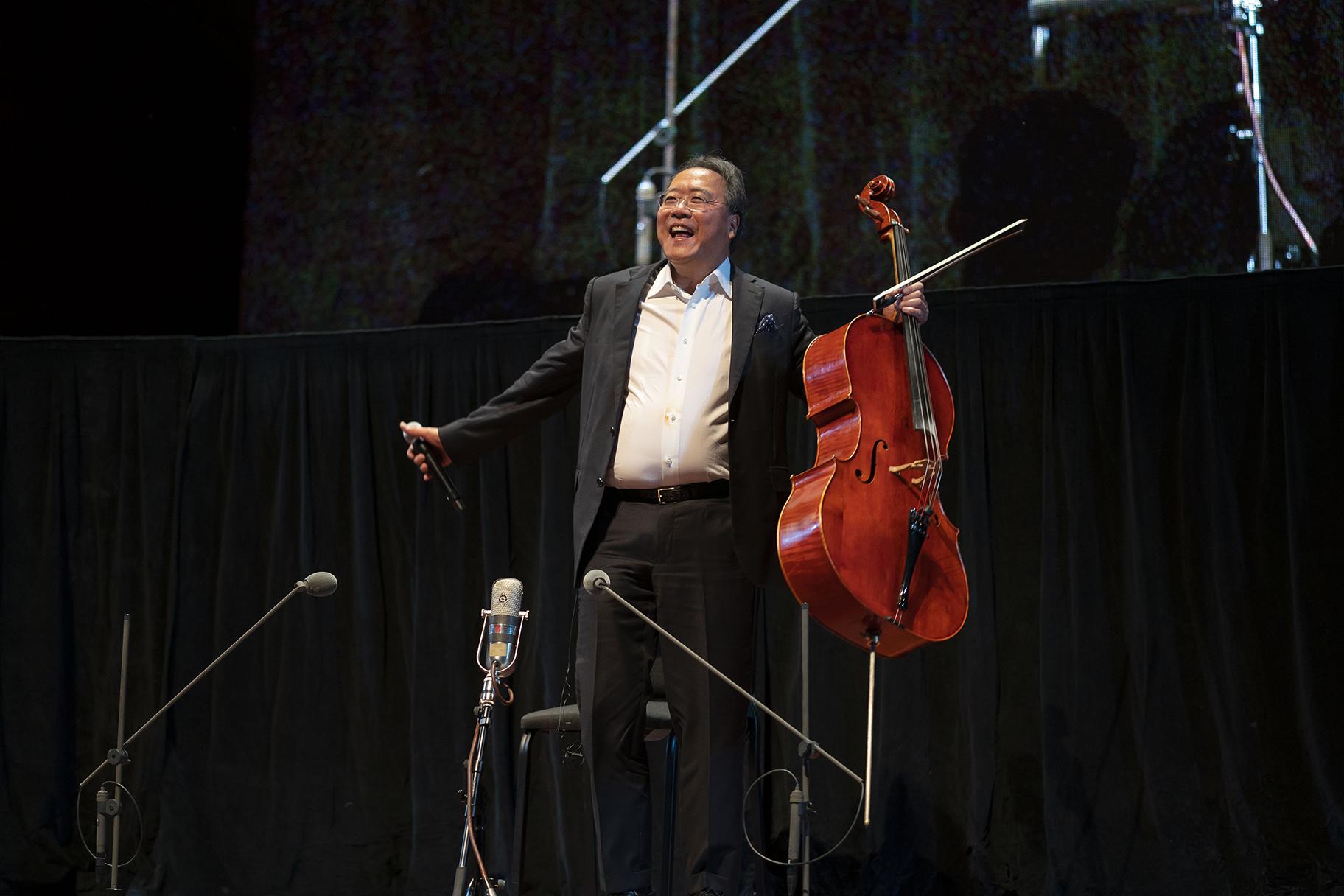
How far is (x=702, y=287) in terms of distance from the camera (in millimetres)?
2771

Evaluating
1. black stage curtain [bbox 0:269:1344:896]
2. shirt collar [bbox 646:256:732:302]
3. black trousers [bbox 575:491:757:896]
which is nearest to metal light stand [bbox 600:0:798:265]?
black stage curtain [bbox 0:269:1344:896]

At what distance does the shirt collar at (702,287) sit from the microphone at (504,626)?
2.46ft

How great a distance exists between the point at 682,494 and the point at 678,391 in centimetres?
22

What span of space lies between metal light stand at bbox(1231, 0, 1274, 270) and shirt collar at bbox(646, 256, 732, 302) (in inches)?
63.7

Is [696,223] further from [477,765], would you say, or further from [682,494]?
[477,765]

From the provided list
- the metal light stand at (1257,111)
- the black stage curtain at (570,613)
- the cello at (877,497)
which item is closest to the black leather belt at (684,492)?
the cello at (877,497)

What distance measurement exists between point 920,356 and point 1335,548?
1.49 meters

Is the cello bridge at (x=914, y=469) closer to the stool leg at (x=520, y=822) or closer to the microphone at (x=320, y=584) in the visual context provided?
the stool leg at (x=520, y=822)

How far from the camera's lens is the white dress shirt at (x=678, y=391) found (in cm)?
259

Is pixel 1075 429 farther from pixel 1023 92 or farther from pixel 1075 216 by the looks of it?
pixel 1023 92

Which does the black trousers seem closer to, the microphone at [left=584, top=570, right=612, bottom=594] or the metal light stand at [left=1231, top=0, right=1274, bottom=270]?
the microphone at [left=584, top=570, right=612, bottom=594]

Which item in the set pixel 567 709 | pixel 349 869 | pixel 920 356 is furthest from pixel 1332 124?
pixel 349 869

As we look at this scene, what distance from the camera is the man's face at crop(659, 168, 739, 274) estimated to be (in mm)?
2730

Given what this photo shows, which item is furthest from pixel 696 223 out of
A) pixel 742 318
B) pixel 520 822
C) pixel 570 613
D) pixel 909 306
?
pixel 570 613
